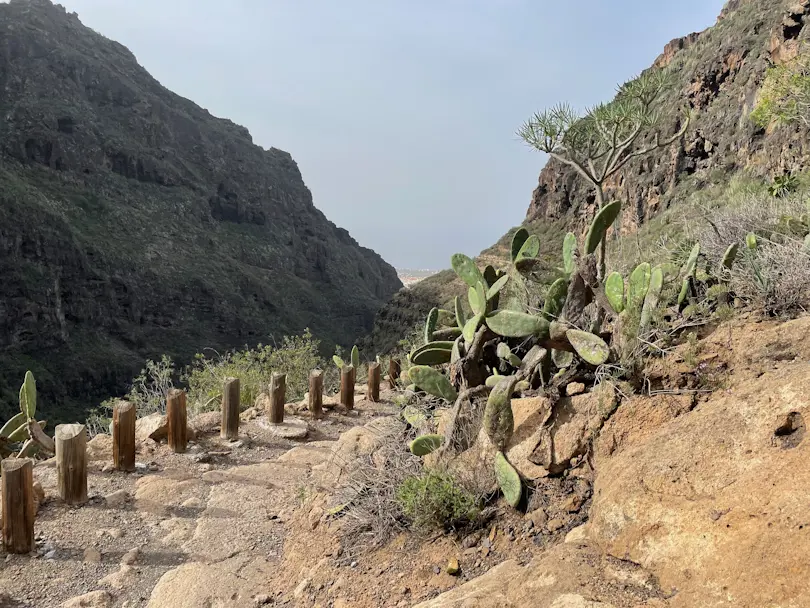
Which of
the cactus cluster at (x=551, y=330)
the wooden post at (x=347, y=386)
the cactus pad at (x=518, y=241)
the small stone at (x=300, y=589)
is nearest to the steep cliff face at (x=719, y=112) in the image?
the wooden post at (x=347, y=386)

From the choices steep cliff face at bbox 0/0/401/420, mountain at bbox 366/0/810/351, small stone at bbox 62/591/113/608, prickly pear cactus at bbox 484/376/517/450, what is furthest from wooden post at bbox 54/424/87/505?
steep cliff face at bbox 0/0/401/420

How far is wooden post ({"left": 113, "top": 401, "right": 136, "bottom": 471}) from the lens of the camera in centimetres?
486

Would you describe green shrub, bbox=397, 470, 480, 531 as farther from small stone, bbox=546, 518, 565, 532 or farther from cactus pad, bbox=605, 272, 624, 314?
cactus pad, bbox=605, 272, 624, 314

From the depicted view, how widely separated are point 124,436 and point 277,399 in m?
1.95

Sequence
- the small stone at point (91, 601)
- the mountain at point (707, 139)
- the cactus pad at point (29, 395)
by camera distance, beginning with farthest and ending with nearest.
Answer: the mountain at point (707, 139)
the cactus pad at point (29, 395)
the small stone at point (91, 601)

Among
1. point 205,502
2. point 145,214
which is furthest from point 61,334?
point 205,502

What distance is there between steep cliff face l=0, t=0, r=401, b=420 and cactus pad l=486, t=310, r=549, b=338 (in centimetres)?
3679

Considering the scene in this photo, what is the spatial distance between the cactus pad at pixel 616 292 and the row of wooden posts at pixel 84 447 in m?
3.75

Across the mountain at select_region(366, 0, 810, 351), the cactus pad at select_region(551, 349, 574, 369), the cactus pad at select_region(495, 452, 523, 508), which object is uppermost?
the mountain at select_region(366, 0, 810, 351)

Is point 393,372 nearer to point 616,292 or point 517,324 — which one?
point 517,324

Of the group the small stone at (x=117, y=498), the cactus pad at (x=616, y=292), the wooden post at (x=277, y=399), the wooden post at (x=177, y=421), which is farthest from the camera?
the wooden post at (x=277, y=399)

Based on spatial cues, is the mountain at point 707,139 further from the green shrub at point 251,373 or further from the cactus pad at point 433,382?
the cactus pad at point 433,382

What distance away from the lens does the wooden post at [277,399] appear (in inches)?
258

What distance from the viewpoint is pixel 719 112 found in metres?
29.0
